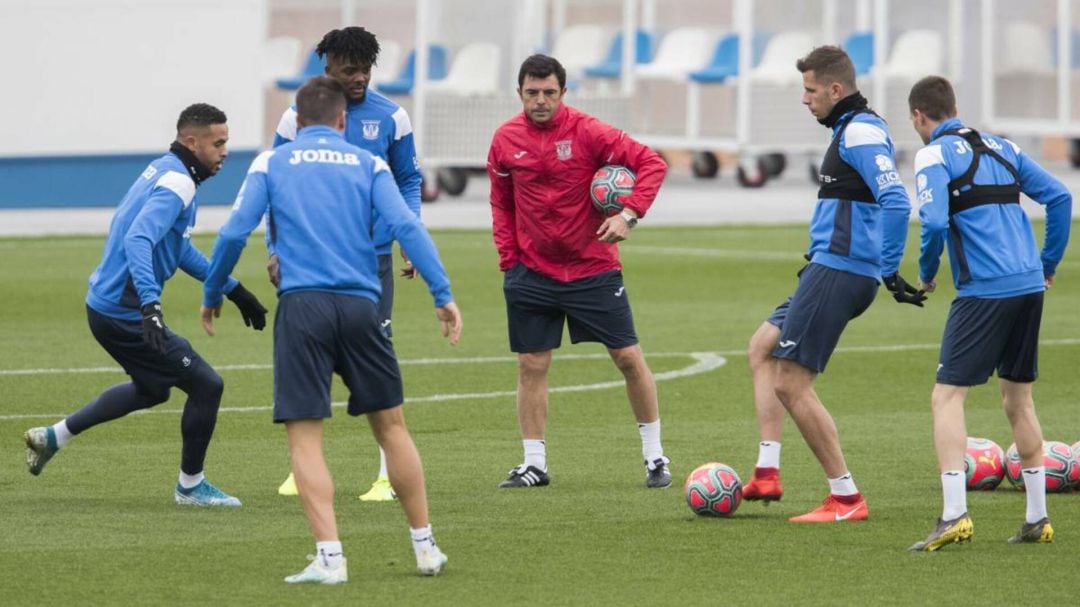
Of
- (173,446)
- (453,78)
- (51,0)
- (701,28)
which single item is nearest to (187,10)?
Answer: (51,0)

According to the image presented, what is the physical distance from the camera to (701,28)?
3797cm

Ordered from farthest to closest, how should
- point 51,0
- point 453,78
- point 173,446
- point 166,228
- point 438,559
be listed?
point 453,78 → point 51,0 → point 173,446 → point 166,228 → point 438,559

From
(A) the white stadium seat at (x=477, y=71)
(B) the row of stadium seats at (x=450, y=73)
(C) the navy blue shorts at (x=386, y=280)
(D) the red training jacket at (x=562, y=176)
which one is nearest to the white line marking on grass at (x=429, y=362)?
(D) the red training jacket at (x=562, y=176)

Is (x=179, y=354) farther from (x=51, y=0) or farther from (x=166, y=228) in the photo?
(x=51, y=0)

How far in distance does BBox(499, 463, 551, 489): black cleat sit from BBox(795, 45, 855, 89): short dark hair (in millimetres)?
2603

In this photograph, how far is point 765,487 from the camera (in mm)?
10031

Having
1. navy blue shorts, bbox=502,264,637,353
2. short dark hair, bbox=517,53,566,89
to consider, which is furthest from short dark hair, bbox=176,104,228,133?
navy blue shorts, bbox=502,264,637,353

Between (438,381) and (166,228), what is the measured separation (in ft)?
17.9

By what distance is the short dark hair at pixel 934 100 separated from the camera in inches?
356

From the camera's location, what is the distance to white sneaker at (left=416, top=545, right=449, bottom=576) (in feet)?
27.0

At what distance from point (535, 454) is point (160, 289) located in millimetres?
2226

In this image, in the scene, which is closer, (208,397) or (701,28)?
(208,397)

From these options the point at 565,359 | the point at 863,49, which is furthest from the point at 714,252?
the point at 863,49

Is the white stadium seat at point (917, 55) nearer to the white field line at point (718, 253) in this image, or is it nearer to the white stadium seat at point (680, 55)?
the white stadium seat at point (680, 55)
